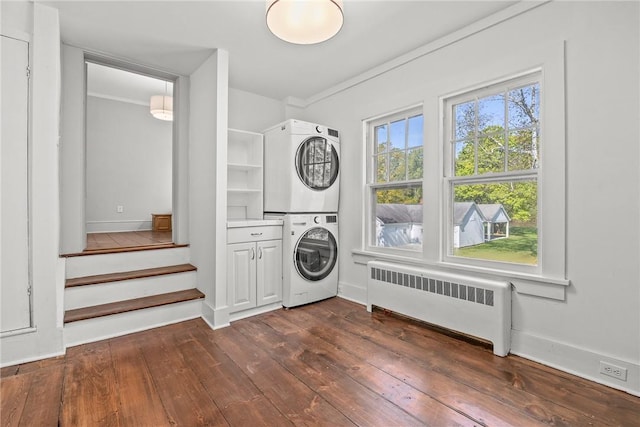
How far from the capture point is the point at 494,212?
8.18 feet

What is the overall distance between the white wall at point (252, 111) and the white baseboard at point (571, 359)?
3.45 meters

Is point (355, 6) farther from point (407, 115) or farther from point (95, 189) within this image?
point (95, 189)

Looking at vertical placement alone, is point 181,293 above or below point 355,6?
below

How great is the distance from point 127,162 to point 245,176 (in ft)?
10.9

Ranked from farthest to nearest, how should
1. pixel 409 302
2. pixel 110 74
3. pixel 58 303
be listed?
1. pixel 110 74
2. pixel 409 302
3. pixel 58 303

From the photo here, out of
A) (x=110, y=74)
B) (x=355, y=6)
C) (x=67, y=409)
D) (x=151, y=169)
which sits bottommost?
(x=67, y=409)

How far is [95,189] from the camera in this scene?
5414mm

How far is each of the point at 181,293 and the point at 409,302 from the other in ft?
7.30

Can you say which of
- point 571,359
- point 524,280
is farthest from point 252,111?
point 571,359

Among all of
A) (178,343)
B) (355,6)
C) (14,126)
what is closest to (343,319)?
(178,343)

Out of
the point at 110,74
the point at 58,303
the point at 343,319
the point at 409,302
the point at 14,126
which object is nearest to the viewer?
the point at 14,126

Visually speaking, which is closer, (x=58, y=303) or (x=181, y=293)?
(x=58, y=303)

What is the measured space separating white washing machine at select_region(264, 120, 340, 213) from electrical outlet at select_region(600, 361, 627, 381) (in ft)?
8.38

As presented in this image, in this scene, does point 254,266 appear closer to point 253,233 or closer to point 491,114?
point 253,233
